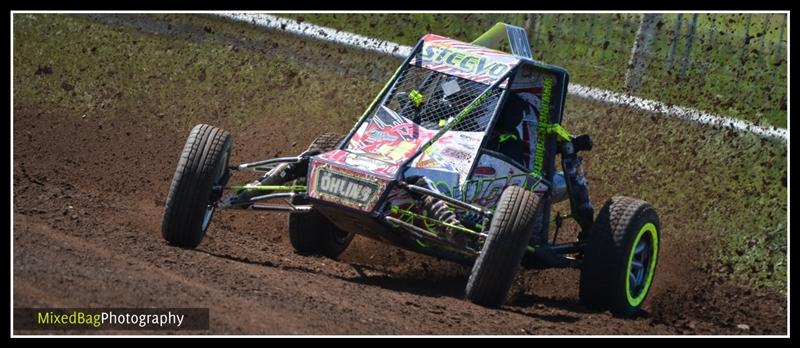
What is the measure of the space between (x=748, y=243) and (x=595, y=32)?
427 centimetres

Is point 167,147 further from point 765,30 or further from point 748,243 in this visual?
point 765,30

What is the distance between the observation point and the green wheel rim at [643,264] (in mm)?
9453

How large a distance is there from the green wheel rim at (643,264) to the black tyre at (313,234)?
97.2 inches

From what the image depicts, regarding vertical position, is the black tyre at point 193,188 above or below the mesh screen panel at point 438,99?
below

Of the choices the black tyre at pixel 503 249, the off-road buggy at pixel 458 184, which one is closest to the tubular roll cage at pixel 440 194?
the off-road buggy at pixel 458 184

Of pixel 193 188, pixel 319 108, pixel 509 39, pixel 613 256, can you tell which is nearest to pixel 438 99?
pixel 509 39

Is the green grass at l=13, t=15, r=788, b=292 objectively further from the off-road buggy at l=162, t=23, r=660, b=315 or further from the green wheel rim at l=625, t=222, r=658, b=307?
the off-road buggy at l=162, t=23, r=660, b=315

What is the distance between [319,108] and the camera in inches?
571

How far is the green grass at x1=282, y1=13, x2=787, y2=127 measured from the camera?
14.0 metres

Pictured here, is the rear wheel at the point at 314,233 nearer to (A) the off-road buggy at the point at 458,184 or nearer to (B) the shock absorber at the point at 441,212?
(A) the off-road buggy at the point at 458,184

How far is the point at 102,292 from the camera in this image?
6.96 metres

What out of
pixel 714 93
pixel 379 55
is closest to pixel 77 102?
pixel 379 55

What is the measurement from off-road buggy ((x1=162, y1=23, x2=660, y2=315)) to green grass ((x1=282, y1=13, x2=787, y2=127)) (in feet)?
15.5

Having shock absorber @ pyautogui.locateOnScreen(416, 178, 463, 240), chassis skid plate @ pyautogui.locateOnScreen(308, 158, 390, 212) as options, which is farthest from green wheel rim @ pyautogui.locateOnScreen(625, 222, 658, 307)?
chassis skid plate @ pyautogui.locateOnScreen(308, 158, 390, 212)
